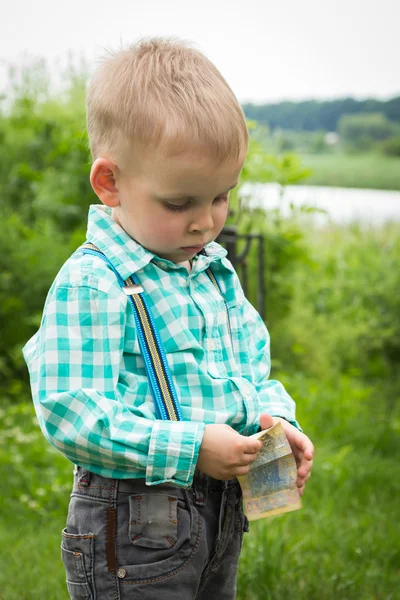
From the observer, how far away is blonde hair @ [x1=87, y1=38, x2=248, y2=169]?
1441mm

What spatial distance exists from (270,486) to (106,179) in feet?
2.45

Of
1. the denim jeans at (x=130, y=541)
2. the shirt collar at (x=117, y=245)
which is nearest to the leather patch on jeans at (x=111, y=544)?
the denim jeans at (x=130, y=541)

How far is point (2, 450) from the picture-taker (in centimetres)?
383

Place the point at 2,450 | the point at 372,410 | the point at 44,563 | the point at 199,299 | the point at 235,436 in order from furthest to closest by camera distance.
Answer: the point at 372,410, the point at 2,450, the point at 44,563, the point at 199,299, the point at 235,436

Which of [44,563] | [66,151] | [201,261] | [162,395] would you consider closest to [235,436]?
[162,395]

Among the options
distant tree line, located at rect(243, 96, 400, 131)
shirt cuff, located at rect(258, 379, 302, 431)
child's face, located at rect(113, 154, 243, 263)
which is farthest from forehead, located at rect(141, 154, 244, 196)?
distant tree line, located at rect(243, 96, 400, 131)

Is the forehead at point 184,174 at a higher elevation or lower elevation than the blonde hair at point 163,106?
lower

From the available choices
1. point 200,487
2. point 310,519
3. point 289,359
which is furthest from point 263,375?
point 289,359

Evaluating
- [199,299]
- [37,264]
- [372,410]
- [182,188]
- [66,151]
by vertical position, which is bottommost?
[372,410]

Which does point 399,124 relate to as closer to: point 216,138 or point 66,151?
point 66,151

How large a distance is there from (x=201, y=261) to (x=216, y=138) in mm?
325

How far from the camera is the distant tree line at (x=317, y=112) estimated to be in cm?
556

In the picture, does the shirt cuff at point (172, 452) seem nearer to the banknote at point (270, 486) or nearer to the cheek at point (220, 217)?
the banknote at point (270, 486)

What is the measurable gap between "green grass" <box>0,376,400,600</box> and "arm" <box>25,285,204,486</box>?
1.29 m
